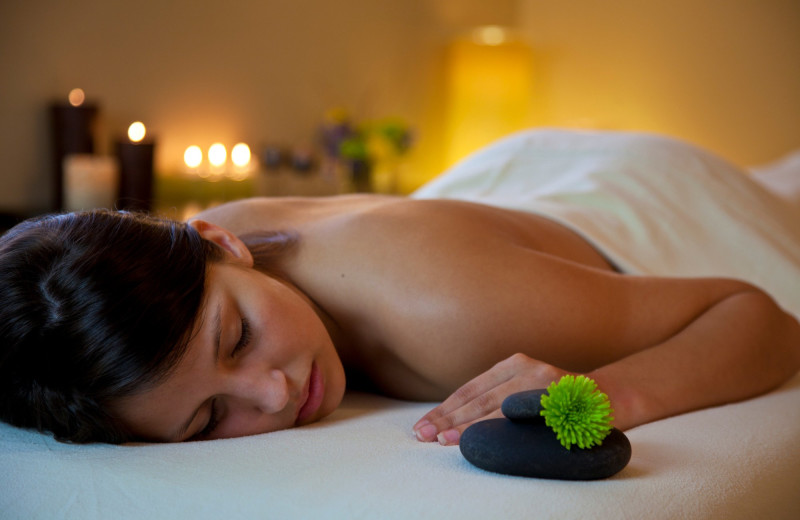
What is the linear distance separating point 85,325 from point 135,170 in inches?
75.1

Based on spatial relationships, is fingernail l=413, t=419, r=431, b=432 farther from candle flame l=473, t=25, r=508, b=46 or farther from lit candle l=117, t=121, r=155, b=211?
candle flame l=473, t=25, r=508, b=46

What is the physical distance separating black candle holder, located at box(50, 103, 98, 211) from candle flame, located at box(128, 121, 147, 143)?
132 millimetres

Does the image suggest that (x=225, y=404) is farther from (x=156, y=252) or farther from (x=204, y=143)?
(x=204, y=143)

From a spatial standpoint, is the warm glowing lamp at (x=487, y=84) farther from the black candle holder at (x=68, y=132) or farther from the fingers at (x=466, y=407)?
the fingers at (x=466, y=407)

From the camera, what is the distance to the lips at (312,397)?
101cm

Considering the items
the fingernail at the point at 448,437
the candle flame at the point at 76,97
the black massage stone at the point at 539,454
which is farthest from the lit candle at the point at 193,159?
the black massage stone at the point at 539,454

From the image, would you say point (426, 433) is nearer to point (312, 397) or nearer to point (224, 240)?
point (312, 397)

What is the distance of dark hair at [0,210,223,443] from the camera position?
0.84 meters

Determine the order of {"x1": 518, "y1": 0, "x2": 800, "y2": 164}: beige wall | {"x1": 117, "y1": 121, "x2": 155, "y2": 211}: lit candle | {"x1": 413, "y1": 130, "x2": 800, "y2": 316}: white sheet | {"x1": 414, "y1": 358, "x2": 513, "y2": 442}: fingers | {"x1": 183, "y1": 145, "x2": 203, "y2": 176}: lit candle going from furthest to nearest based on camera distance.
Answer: {"x1": 518, "y1": 0, "x2": 800, "y2": 164}: beige wall
{"x1": 183, "y1": 145, "x2": 203, "y2": 176}: lit candle
{"x1": 117, "y1": 121, "x2": 155, "y2": 211}: lit candle
{"x1": 413, "y1": 130, "x2": 800, "y2": 316}: white sheet
{"x1": 414, "y1": 358, "x2": 513, "y2": 442}: fingers

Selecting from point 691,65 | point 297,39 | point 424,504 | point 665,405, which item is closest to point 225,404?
point 424,504

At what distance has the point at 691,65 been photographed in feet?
13.0

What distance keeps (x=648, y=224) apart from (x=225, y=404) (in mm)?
1180

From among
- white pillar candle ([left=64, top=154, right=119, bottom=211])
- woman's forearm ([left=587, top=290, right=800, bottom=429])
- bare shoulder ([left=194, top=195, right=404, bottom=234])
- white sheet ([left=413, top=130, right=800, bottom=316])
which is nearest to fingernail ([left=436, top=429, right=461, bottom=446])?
woman's forearm ([left=587, top=290, right=800, bottom=429])

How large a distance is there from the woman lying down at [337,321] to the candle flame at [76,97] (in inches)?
61.9
